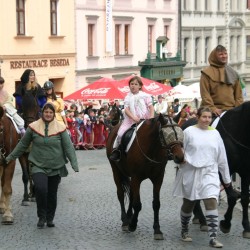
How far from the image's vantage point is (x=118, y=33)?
47062mm

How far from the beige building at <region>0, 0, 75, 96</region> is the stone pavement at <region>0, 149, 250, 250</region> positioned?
65.0ft

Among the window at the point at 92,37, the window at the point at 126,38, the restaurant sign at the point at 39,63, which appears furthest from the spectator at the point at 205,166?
the window at the point at 126,38

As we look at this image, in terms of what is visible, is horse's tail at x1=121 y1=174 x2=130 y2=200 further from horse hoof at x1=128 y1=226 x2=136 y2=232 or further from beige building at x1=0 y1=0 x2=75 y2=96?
beige building at x1=0 y1=0 x2=75 y2=96

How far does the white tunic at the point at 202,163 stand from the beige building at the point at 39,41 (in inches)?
1027

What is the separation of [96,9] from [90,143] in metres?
13.6

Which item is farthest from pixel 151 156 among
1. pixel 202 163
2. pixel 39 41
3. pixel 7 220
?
pixel 39 41

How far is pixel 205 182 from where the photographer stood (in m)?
11.0

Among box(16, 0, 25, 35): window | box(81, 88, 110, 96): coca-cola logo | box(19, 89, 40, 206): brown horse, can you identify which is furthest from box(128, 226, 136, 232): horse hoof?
box(16, 0, 25, 35): window

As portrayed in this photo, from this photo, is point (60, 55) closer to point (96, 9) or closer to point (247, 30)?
point (96, 9)

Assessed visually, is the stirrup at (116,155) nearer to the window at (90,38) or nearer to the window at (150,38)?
the window at (90,38)

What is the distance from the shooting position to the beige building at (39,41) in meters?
36.8

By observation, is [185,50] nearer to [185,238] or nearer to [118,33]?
[118,33]

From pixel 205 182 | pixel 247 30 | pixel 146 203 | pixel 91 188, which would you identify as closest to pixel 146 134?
pixel 205 182

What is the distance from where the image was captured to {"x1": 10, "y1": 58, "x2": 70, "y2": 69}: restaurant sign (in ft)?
123
